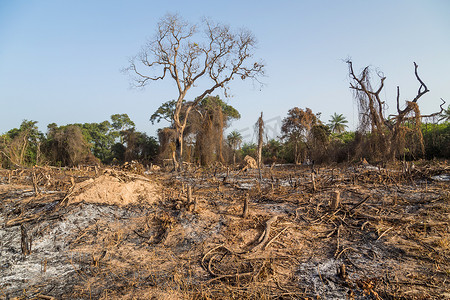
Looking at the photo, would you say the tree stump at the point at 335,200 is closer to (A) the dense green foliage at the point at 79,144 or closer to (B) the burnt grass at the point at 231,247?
(B) the burnt grass at the point at 231,247

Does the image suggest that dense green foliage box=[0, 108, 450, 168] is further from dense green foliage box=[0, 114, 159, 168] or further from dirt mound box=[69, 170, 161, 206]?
dirt mound box=[69, 170, 161, 206]

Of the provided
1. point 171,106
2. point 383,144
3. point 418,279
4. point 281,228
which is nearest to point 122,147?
point 171,106

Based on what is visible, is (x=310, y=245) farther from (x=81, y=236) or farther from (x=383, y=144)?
(x=383, y=144)

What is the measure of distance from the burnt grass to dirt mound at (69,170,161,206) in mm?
113

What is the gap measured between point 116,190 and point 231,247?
147 inches

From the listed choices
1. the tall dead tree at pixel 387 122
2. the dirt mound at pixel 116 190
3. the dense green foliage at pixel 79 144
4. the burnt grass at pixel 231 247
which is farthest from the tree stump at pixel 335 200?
the dense green foliage at pixel 79 144

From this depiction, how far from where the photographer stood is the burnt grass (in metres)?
3.30

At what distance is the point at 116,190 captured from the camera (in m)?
6.76

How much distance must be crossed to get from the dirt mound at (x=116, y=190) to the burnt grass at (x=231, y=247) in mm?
113

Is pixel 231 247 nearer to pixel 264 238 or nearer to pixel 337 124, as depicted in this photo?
pixel 264 238

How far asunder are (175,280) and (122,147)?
2639 cm

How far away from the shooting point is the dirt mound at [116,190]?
6355mm

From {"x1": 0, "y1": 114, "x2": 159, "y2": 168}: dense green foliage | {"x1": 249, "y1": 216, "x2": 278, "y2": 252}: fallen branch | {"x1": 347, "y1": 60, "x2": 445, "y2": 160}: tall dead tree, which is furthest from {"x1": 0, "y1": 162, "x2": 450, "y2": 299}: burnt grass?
{"x1": 0, "y1": 114, "x2": 159, "y2": 168}: dense green foliage

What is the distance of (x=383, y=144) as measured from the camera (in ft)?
50.9
